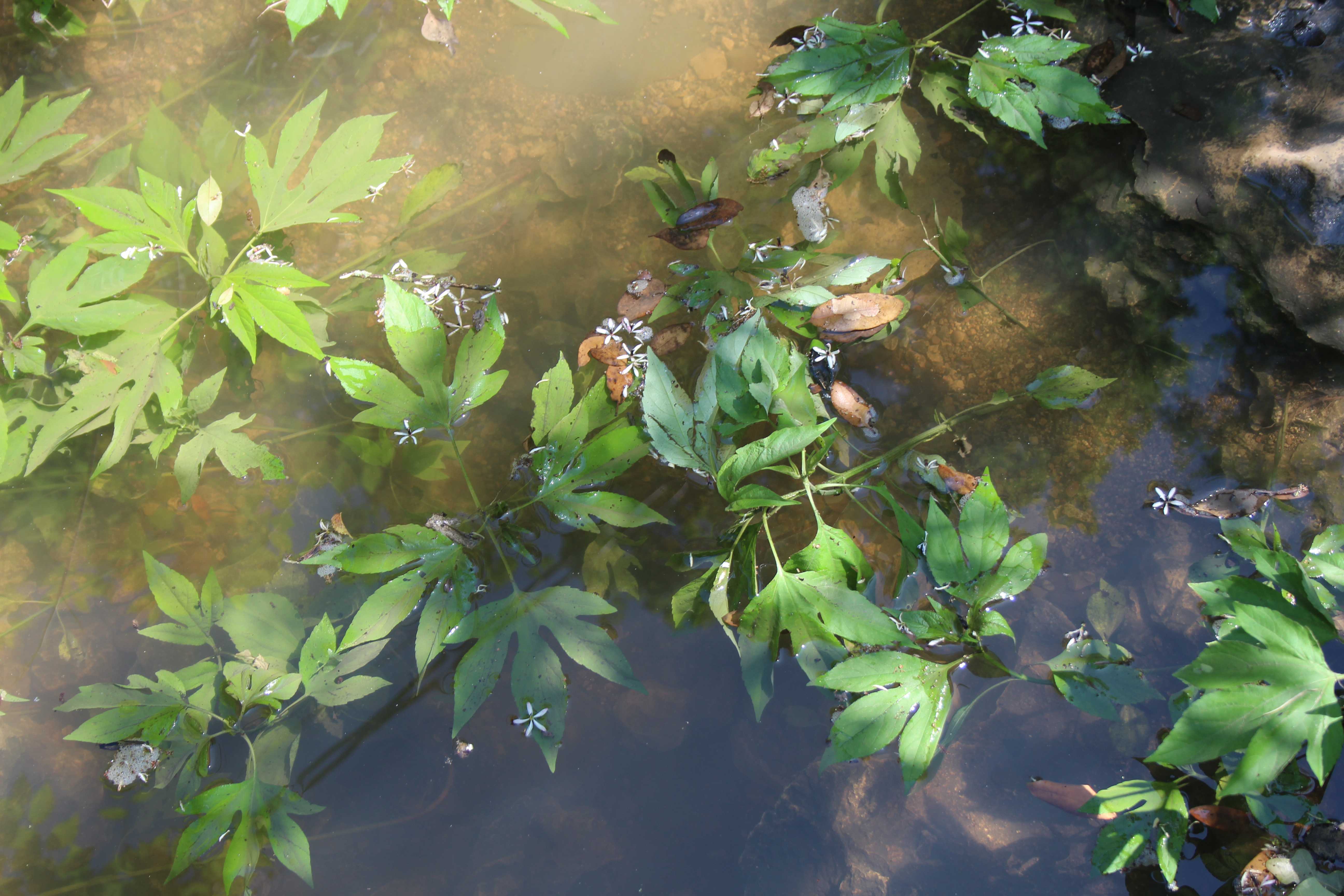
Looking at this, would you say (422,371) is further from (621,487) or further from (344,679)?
(344,679)

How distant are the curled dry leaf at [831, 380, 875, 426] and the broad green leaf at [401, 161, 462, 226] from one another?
56.8 inches

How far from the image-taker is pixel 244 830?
1921 millimetres

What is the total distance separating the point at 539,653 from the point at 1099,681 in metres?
1.44

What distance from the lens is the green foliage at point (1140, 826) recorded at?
1827 millimetres

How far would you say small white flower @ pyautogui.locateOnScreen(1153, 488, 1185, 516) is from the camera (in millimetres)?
2107

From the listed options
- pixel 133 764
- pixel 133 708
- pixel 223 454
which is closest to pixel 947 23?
pixel 223 454

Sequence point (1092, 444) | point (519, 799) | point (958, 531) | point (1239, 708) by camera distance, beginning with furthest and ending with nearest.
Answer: point (1092, 444) < point (519, 799) < point (958, 531) < point (1239, 708)

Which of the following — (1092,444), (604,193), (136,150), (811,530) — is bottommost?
(811,530)

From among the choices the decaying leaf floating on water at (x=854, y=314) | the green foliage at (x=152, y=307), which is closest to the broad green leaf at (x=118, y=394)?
the green foliage at (x=152, y=307)

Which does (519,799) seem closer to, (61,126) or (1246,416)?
(1246,416)

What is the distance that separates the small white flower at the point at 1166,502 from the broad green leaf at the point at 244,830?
255cm

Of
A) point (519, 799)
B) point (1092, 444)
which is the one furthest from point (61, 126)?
point (1092, 444)

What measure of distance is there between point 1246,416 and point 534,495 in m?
2.07

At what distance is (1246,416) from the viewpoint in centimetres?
213
